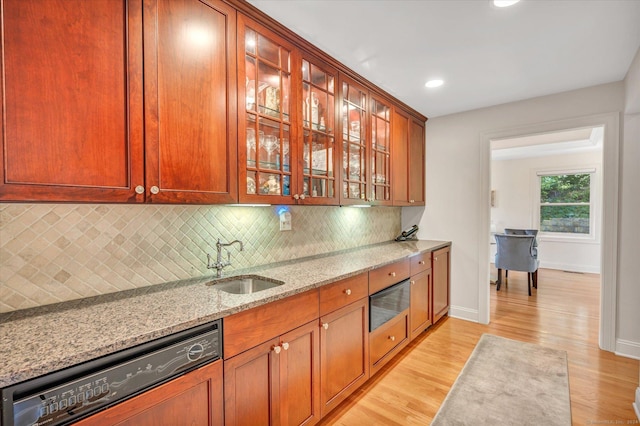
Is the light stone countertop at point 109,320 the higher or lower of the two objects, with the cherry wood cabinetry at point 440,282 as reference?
higher

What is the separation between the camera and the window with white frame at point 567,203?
5840 millimetres

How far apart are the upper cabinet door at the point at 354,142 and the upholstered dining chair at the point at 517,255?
3274 mm

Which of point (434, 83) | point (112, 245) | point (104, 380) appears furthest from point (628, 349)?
point (112, 245)

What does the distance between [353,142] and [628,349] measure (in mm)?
3020

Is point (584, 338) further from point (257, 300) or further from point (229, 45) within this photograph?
point (229, 45)

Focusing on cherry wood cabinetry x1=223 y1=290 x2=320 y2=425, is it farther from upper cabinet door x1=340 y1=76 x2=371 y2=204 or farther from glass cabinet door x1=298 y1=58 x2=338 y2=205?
upper cabinet door x1=340 y1=76 x2=371 y2=204

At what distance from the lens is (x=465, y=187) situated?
3.44m

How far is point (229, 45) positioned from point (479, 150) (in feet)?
9.56

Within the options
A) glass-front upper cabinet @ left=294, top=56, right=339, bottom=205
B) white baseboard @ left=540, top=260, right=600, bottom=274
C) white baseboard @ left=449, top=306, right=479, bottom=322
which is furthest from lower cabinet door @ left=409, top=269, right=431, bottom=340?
white baseboard @ left=540, top=260, right=600, bottom=274

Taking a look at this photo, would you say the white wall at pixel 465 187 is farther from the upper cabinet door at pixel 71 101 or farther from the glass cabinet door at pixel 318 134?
the upper cabinet door at pixel 71 101

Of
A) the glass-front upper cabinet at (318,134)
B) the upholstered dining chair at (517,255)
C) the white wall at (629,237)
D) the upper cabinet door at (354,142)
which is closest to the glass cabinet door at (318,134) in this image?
the glass-front upper cabinet at (318,134)

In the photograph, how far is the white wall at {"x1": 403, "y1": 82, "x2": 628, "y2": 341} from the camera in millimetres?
3194

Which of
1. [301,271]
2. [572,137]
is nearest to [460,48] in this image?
[301,271]

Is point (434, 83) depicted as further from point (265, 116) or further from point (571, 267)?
point (571, 267)
